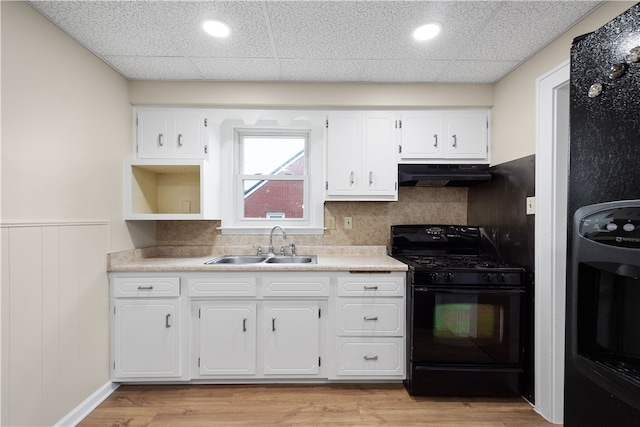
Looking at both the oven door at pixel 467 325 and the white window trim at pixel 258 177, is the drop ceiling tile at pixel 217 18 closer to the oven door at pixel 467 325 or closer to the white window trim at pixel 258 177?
the white window trim at pixel 258 177

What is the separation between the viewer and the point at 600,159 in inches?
38.3

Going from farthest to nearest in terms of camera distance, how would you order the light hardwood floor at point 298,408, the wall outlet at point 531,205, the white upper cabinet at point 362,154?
1. the white upper cabinet at point 362,154
2. the wall outlet at point 531,205
3. the light hardwood floor at point 298,408

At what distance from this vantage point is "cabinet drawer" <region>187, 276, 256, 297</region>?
2070mm

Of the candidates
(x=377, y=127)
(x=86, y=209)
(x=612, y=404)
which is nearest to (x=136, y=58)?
(x=86, y=209)

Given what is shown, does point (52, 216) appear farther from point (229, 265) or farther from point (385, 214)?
point (385, 214)

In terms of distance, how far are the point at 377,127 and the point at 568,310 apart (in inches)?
70.6

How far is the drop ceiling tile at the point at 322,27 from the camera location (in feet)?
5.03

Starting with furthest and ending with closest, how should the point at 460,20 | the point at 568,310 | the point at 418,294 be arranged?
the point at 418,294, the point at 460,20, the point at 568,310

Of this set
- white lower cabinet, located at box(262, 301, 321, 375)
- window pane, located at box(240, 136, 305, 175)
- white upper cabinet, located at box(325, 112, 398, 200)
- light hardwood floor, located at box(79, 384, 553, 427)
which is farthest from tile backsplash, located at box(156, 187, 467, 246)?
light hardwood floor, located at box(79, 384, 553, 427)

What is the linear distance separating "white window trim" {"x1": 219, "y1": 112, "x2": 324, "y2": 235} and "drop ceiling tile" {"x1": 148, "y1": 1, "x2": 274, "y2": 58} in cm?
79

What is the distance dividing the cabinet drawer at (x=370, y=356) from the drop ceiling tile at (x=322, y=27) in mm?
1987

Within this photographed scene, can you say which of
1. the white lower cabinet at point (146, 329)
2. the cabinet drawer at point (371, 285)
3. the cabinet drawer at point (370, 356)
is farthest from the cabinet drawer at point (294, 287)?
the white lower cabinet at point (146, 329)

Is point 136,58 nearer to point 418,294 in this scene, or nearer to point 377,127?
point 377,127

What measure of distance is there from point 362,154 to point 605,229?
1.70m
